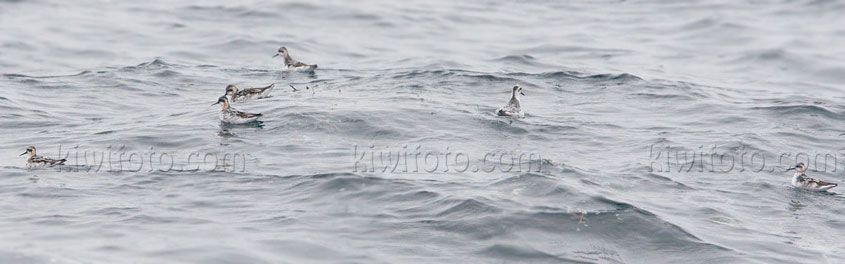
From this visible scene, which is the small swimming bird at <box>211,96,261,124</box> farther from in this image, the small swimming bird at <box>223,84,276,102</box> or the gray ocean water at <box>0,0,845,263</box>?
the small swimming bird at <box>223,84,276,102</box>

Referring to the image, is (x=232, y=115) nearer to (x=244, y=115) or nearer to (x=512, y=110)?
(x=244, y=115)

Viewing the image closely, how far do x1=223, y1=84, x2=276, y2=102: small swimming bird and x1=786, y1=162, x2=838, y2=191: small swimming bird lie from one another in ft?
34.6

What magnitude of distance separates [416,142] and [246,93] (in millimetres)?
4877

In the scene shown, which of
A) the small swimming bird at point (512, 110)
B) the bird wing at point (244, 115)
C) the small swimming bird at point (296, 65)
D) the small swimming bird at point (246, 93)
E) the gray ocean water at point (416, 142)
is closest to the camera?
the gray ocean water at point (416, 142)

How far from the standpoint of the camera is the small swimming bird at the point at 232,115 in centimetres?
1897

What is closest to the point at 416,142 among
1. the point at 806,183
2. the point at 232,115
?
the point at 232,115

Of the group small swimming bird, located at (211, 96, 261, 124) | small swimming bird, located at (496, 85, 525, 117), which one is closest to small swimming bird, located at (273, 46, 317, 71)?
small swimming bird, located at (211, 96, 261, 124)

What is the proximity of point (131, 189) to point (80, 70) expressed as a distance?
1146cm

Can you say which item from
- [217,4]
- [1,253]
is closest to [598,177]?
[1,253]

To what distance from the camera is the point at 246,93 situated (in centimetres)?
2148

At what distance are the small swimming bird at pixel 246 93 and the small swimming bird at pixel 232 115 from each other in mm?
1507

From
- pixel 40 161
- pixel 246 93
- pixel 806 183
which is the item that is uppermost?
pixel 246 93

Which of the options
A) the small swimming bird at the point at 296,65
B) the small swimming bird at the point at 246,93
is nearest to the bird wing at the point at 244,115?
the small swimming bird at the point at 246,93

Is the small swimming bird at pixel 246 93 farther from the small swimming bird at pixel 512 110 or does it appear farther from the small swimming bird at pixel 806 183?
the small swimming bird at pixel 806 183
